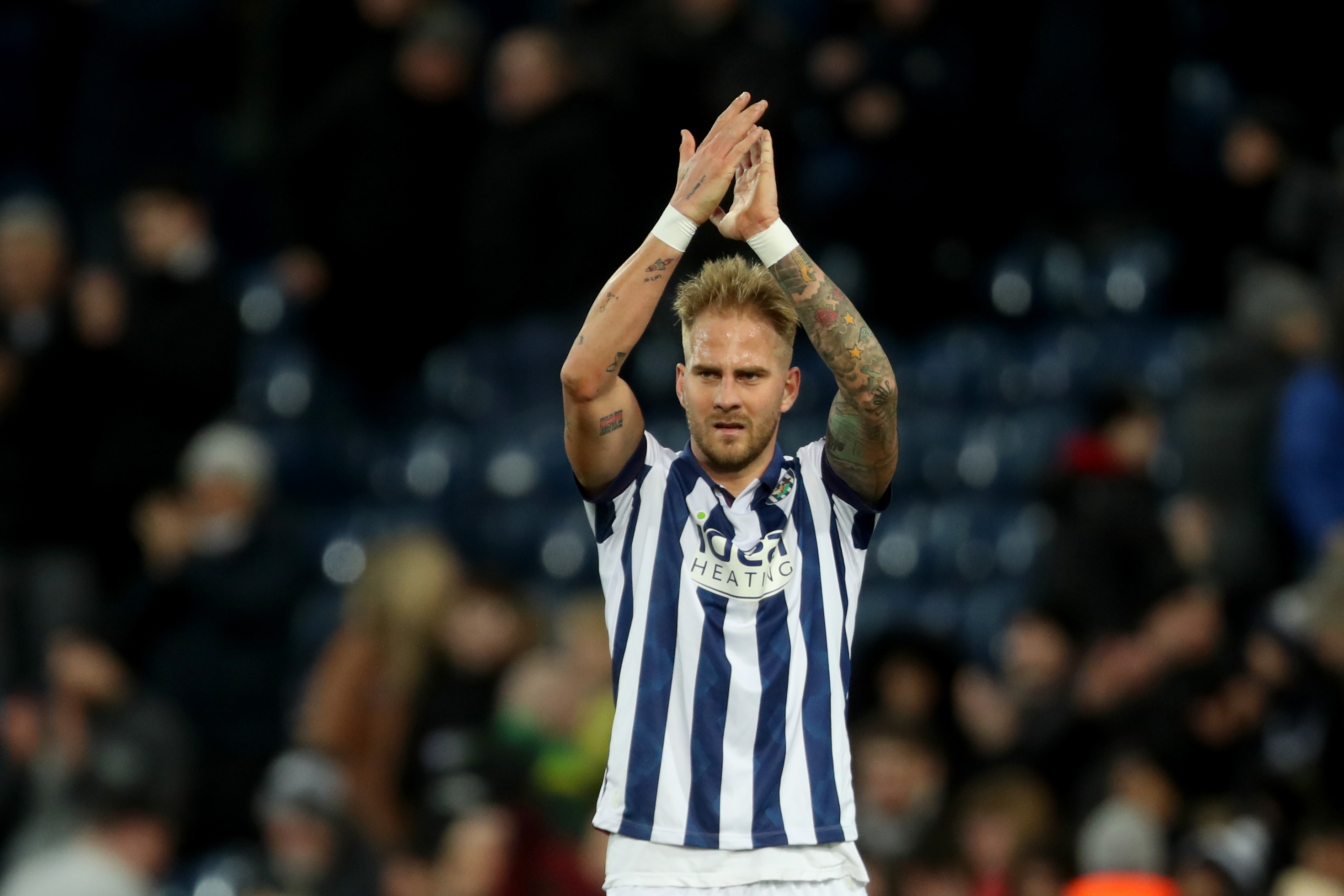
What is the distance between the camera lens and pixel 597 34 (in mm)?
13336

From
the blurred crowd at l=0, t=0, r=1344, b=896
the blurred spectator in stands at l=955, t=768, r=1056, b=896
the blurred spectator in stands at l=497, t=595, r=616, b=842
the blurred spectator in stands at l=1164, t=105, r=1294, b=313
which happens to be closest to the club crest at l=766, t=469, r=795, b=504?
the blurred crowd at l=0, t=0, r=1344, b=896

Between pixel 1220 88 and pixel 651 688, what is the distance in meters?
9.24

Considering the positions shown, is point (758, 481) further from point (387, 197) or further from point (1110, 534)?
point (387, 197)

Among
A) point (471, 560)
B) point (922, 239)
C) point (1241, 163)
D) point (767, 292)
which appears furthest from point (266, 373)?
point (767, 292)

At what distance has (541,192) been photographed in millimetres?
13141

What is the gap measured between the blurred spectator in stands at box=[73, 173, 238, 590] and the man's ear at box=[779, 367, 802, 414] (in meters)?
7.75

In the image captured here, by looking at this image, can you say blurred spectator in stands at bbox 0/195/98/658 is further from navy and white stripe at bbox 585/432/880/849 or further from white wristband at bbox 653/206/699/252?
white wristband at bbox 653/206/699/252

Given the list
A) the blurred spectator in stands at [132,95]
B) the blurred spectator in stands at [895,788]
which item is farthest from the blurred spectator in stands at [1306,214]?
the blurred spectator in stands at [132,95]

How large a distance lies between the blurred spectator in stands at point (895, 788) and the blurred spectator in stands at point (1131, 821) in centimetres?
78

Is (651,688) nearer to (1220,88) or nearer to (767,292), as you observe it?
(767,292)

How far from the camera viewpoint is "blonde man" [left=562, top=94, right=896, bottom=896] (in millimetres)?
5426

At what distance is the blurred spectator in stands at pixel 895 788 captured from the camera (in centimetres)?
954

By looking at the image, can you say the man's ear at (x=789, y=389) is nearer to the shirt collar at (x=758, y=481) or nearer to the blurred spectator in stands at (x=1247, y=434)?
the shirt collar at (x=758, y=481)

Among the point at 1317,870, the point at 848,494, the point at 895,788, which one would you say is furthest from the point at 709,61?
the point at 848,494
